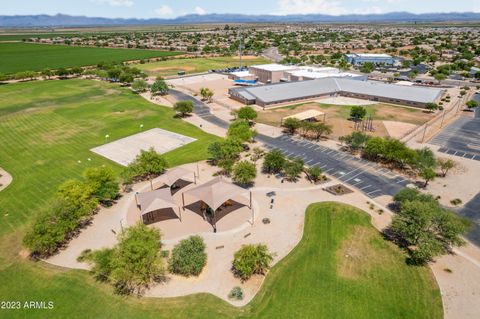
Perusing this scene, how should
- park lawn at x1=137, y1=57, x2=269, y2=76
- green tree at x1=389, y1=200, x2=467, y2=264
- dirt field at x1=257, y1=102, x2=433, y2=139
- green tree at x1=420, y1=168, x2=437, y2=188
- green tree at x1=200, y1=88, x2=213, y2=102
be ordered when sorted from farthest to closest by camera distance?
park lawn at x1=137, y1=57, x2=269, y2=76 < green tree at x1=200, y1=88, x2=213, y2=102 < dirt field at x1=257, y1=102, x2=433, y2=139 < green tree at x1=420, y1=168, x2=437, y2=188 < green tree at x1=389, y1=200, x2=467, y2=264

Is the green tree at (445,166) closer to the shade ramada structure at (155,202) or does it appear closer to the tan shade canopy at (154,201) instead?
the shade ramada structure at (155,202)

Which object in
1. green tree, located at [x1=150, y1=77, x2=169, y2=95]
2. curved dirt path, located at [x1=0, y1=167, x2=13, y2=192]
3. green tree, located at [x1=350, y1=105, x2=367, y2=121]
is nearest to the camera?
curved dirt path, located at [x1=0, y1=167, x2=13, y2=192]

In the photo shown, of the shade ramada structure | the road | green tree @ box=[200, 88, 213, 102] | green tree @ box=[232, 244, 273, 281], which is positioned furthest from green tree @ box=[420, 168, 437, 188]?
green tree @ box=[200, 88, 213, 102]

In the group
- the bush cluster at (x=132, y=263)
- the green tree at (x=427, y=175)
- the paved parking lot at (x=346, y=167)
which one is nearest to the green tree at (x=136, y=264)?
the bush cluster at (x=132, y=263)

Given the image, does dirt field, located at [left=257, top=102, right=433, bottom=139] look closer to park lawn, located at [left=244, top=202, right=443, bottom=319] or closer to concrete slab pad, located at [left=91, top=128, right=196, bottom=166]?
concrete slab pad, located at [left=91, top=128, right=196, bottom=166]

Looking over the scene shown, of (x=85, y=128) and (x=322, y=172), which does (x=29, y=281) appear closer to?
(x=322, y=172)

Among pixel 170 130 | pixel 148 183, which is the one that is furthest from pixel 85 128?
pixel 148 183

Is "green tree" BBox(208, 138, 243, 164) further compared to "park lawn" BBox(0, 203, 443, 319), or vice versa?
"green tree" BBox(208, 138, 243, 164)

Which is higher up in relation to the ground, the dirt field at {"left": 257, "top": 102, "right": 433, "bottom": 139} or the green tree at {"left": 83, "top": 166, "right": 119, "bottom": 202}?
the green tree at {"left": 83, "top": 166, "right": 119, "bottom": 202}
